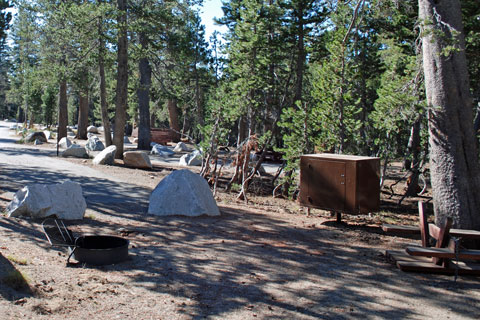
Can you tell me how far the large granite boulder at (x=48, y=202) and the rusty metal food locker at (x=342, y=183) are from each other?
4079 mm

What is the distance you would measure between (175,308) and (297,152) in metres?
7.44

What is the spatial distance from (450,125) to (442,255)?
2011mm

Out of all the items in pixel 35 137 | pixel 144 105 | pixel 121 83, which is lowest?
pixel 35 137

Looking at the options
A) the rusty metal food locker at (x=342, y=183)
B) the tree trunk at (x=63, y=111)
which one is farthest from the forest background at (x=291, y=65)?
the tree trunk at (x=63, y=111)

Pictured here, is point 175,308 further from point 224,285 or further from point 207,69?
point 207,69

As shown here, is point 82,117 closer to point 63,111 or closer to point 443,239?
point 63,111

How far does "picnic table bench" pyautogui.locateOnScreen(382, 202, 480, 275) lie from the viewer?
18.7 ft

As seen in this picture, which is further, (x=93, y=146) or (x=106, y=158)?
(x=93, y=146)

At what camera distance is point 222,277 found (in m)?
5.30

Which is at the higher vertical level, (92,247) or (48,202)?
(48,202)

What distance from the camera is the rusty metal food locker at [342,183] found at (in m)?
8.09

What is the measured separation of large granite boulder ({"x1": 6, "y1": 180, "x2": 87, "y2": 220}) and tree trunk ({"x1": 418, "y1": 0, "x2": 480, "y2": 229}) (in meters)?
5.73

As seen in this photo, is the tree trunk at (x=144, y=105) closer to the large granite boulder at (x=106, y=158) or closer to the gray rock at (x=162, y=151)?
the gray rock at (x=162, y=151)

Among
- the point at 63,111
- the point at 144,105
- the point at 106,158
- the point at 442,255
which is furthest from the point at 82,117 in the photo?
the point at 442,255
